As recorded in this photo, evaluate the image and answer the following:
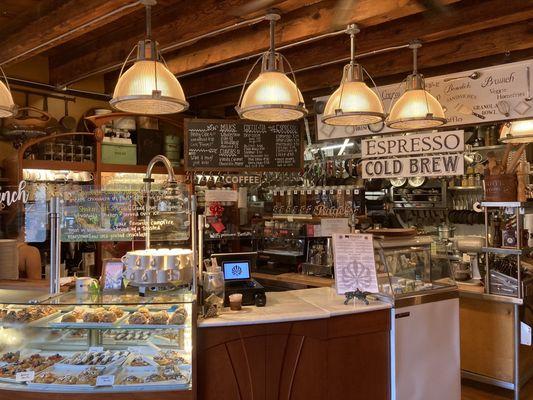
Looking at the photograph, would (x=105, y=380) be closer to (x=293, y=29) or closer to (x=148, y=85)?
(x=148, y=85)

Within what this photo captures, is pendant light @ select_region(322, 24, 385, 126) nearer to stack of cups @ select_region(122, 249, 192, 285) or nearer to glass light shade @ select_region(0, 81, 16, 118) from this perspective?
stack of cups @ select_region(122, 249, 192, 285)

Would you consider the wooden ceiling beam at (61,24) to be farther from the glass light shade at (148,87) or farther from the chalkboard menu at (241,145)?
the chalkboard menu at (241,145)

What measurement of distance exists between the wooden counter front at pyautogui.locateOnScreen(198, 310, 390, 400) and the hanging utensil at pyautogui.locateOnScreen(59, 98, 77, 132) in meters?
4.56

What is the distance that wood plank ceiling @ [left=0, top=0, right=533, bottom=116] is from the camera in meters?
3.86

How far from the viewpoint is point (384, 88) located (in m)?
5.37

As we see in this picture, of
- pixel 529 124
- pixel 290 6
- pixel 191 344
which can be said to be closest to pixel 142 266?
pixel 191 344

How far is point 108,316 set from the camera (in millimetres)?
2875

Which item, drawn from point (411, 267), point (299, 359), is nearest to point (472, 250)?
point (411, 267)

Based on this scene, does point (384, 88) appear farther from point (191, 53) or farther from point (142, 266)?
point (142, 266)

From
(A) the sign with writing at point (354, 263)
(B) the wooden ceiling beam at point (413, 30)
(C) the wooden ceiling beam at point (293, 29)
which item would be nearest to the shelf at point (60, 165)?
(C) the wooden ceiling beam at point (293, 29)

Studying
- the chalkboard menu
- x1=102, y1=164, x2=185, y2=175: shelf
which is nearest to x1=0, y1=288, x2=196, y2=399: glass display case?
the chalkboard menu

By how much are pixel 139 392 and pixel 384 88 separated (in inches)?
158

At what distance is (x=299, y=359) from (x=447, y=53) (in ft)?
11.9

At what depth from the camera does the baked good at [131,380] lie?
111 inches
